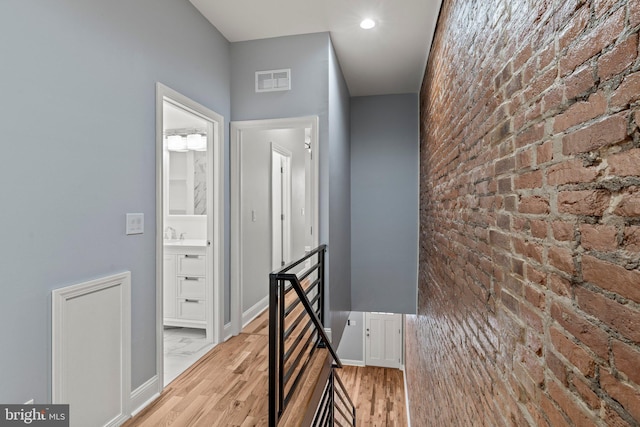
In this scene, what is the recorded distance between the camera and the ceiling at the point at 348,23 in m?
2.76

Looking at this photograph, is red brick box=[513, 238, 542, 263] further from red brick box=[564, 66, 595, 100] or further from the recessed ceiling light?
the recessed ceiling light

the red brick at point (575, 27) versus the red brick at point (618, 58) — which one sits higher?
the red brick at point (575, 27)

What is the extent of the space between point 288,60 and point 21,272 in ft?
8.88

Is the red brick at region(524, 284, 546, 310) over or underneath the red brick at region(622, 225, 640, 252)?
underneath

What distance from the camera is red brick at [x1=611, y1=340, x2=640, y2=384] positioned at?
1.88 feet

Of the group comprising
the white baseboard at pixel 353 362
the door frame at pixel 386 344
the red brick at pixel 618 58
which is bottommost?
the white baseboard at pixel 353 362

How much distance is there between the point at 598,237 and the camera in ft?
2.23

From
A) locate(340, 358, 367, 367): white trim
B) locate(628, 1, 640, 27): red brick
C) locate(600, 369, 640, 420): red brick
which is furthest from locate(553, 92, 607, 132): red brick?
locate(340, 358, 367, 367): white trim

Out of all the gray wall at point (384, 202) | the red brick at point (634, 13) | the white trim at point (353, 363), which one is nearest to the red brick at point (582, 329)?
the red brick at point (634, 13)

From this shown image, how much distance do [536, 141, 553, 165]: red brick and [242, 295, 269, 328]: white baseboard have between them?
3.20 meters

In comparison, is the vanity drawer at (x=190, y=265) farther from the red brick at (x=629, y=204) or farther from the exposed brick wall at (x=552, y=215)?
the red brick at (x=629, y=204)

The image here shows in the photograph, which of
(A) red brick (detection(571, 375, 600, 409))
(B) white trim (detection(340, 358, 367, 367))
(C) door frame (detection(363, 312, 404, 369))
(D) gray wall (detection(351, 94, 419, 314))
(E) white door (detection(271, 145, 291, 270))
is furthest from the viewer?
(B) white trim (detection(340, 358, 367, 367))

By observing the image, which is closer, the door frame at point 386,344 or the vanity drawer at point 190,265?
the vanity drawer at point 190,265

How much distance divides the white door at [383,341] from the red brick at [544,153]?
6693mm
